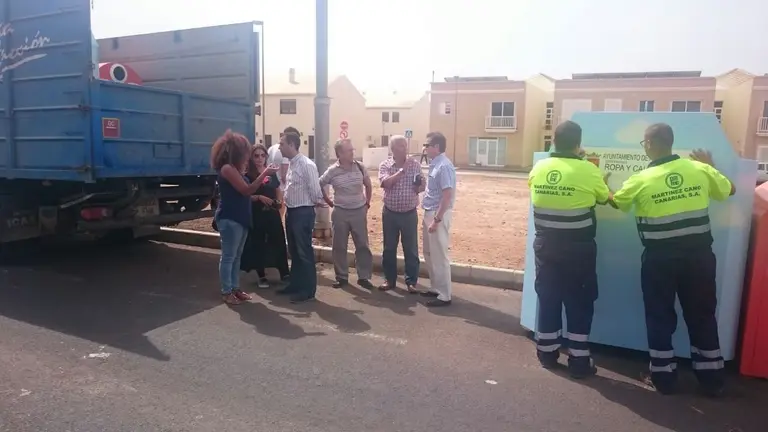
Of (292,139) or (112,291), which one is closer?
(292,139)

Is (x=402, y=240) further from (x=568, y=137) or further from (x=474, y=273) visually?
(x=568, y=137)

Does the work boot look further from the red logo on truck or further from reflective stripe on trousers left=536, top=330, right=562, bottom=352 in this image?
the red logo on truck

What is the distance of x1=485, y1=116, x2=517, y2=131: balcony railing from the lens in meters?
Result: 43.4

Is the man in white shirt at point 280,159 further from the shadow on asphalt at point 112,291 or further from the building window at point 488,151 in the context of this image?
the building window at point 488,151

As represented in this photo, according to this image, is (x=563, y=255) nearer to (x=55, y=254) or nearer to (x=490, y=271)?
(x=490, y=271)

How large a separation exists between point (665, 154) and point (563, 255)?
38.5 inches

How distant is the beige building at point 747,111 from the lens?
37125 mm

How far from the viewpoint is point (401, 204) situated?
20.2 feet

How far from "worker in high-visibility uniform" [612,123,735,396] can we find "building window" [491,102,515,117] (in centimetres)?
4103

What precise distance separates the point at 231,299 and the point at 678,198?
161 inches

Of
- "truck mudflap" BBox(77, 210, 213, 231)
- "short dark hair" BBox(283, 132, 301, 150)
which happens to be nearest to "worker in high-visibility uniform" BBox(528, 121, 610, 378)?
"short dark hair" BBox(283, 132, 301, 150)

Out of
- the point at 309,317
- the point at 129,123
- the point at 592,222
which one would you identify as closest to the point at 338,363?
the point at 309,317

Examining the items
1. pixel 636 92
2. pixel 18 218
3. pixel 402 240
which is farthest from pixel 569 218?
pixel 636 92

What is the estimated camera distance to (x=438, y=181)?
225 inches
